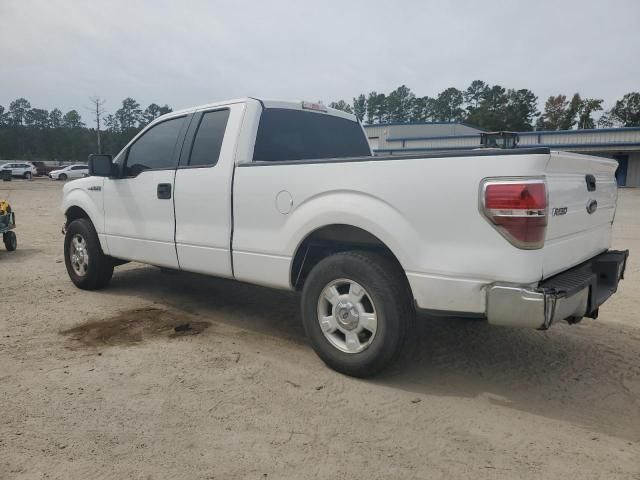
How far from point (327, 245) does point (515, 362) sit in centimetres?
174

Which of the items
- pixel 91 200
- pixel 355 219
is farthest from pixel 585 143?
pixel 355 219

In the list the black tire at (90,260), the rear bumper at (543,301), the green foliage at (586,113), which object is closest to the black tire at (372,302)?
the rear bumper at (543,301)

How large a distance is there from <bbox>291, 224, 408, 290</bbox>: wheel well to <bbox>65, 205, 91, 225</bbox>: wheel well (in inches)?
130

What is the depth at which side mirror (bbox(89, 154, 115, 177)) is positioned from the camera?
5137 millimetres

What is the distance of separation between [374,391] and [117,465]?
5.32ft

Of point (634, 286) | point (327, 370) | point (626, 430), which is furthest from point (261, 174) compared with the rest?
point (634, 286)

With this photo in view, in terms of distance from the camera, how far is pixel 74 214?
6094 millimetres

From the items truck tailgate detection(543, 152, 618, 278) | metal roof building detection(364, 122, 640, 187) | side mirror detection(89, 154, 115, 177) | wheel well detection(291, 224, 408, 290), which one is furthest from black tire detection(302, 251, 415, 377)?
metal roof building detection(364, 122, 640, 187)

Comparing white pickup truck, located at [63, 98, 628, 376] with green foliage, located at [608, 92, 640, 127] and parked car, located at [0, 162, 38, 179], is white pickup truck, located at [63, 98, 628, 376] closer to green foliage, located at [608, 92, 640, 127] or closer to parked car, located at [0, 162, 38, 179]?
parked car, located at [0, 162, 38, 179]

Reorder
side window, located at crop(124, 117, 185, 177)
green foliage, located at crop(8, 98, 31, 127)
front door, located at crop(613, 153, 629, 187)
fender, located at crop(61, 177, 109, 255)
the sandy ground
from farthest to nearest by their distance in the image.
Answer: green foliage, located at crop(8, 98, 31, 127) < front door, located at crop(613, 153, 629, 187) < fender, located at crop(61, 177, 109, 255) < side window, located at crop(124, 117, 185, 177) < the sandy ground

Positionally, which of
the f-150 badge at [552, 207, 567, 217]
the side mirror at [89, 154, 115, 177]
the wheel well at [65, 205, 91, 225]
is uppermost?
the side mirror at [89, 154, 115, 177]

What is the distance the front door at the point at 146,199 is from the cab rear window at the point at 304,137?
37.2 inches

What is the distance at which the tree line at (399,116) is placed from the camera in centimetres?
7844

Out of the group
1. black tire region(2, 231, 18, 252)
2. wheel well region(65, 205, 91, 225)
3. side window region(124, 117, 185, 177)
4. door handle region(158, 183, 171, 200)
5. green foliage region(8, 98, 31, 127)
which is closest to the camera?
door handle region(158, 183, 171, 200)
